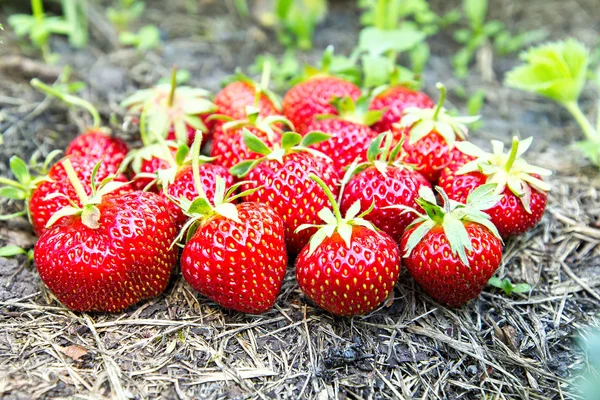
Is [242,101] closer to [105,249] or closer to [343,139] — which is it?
[343,139]

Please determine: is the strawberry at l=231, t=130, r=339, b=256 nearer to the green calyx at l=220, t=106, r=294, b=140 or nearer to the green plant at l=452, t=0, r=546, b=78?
the green calyx at l=220, t=106, r=294, b=140

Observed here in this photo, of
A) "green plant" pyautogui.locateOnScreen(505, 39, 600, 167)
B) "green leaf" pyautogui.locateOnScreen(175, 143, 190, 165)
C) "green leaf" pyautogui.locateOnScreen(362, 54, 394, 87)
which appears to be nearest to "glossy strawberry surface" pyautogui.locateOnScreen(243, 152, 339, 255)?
"green leaf" pyautogui.locateOnScreen(175, 143, 190, 165)

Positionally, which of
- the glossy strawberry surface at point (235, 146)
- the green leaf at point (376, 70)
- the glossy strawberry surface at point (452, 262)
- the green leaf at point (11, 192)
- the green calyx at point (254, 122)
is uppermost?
the green leaf at point (376, 70)

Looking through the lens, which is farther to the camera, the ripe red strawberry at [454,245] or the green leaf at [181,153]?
the green leaf at [181,153]

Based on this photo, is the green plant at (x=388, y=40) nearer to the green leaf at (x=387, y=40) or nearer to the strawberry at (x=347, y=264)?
the green leaf at (x=387, y=40)

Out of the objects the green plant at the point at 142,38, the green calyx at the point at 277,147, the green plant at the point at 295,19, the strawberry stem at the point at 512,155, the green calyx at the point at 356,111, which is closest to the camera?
the strawberry stem at the point at 512,155

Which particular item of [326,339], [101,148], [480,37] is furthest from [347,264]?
[480,37]

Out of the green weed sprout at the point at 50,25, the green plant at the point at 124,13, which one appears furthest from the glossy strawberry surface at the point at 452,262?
the green plant at the point at 124,13
